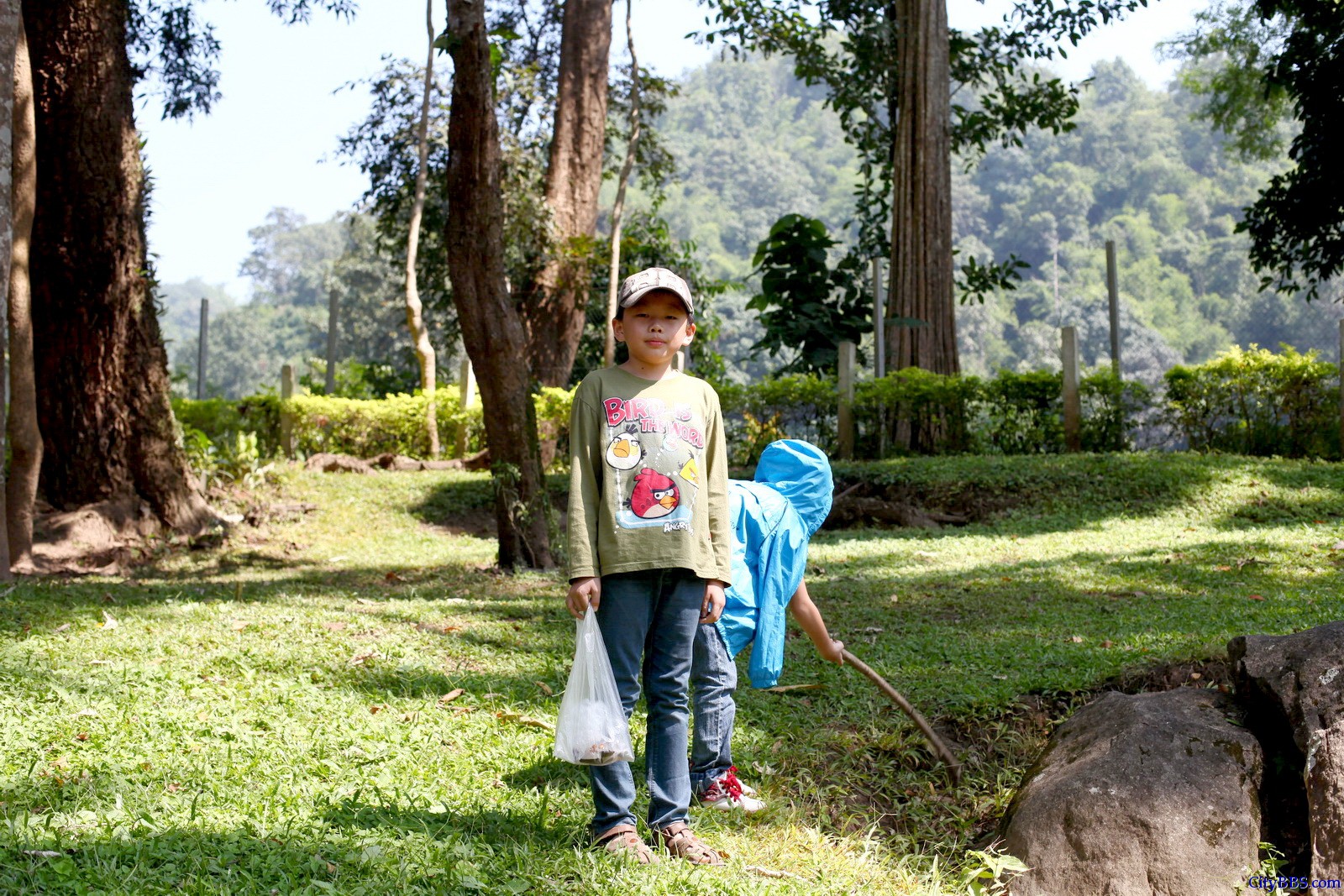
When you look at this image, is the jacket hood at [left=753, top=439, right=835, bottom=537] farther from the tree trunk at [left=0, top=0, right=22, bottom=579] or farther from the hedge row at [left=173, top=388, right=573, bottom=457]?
the hedge row at [left=173, top=388, right=573, bottom=457]

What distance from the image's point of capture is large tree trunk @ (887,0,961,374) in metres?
13.1

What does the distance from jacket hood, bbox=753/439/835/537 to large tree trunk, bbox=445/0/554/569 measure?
12.7 feet

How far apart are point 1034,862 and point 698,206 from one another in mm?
64652

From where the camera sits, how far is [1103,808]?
3480 mm

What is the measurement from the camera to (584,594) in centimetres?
298

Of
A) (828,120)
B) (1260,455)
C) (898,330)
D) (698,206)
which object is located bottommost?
(1260,455)

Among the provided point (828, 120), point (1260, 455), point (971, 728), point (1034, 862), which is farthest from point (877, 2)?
point (828, 120)

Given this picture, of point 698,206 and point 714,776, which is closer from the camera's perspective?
point 714,776

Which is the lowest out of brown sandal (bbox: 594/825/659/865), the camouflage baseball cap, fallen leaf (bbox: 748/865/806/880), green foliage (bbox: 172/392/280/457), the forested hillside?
fallen leaf (bbox: 748/865/806/880)

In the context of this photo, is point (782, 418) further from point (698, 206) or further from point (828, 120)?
point (828, 120)

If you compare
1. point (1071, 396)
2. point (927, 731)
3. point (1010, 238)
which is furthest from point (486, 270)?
point (1010, 238)

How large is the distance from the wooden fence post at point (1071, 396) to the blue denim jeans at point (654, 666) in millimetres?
9029

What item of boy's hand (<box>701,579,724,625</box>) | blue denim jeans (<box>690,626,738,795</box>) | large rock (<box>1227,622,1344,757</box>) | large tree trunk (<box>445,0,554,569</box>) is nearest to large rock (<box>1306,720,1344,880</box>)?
large rock (<box>1227,622,1344,757</box>)

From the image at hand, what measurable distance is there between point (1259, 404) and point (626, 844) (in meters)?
10.2
